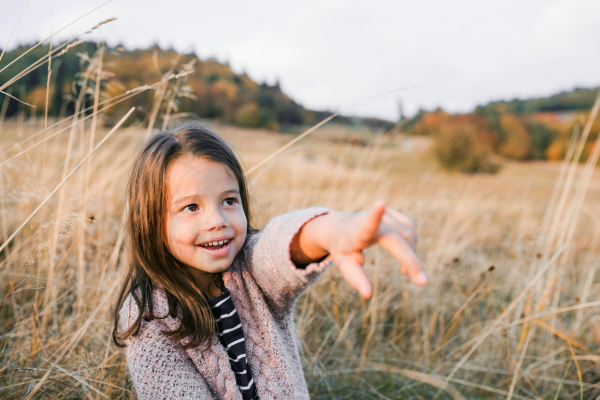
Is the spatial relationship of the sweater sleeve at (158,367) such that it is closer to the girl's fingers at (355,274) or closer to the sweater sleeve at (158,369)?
the sweater sleeve at (158,369)

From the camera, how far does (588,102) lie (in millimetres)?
22500

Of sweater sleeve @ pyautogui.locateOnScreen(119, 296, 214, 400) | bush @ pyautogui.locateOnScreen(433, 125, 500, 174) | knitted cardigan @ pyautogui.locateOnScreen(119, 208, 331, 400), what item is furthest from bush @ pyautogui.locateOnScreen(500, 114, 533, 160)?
sweater sleeve @ pyautogui.locateOnScreen(119, 296, 214, 400)

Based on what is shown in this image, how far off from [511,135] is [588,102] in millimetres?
9037

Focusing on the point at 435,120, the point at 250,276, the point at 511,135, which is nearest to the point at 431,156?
the point at 435,120

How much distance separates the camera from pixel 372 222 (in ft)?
2.08

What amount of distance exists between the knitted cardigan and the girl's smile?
0.10 m

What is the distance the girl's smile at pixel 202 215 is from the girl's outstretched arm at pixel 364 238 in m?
0.27

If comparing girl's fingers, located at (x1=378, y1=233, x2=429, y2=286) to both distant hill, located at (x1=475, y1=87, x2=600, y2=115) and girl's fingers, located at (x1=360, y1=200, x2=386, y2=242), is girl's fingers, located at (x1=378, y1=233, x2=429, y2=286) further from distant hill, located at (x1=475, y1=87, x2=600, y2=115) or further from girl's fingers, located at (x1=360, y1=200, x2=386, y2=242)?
distant hill, located at (x1=475, y1=87, x2=600, y2=115)

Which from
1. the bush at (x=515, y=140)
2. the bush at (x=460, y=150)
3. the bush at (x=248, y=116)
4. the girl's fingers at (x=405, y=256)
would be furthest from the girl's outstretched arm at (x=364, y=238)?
the bush at (x=515, y=140)

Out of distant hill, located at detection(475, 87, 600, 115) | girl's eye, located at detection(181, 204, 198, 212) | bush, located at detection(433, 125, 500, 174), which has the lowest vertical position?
bush, located at detection(433, 125, 500, 174)

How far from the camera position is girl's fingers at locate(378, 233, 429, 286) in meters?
0.61

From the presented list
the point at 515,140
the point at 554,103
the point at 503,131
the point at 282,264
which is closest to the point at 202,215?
the point at 282,264

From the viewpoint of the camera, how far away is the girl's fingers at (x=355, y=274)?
2.09ft

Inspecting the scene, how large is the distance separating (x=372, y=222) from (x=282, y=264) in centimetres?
38
